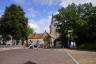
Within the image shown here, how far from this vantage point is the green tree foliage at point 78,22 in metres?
60.5

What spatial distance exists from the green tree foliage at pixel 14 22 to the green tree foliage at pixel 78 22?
36.5ft

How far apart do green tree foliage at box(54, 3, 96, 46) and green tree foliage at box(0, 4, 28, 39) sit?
11.1 metres

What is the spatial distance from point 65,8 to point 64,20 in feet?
13.8

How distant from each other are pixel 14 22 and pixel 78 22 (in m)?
20.1

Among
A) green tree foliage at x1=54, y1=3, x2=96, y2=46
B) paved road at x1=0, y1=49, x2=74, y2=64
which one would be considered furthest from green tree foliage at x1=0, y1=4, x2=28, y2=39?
paved road at x1=0, y1=49, x2=74, y2=64

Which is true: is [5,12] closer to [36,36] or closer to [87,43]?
[87,43]

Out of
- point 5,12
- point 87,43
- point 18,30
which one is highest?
point 5,12

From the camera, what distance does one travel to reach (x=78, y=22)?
218 ft

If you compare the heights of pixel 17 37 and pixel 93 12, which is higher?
Answer: pixel 93 12

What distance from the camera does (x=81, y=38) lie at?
64.5 m

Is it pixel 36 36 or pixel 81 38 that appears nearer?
pixel 81 38

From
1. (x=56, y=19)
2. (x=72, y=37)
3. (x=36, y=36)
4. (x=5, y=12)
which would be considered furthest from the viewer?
(x=36, y=36)

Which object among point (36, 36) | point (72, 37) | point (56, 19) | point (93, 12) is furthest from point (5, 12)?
point (36, 36)

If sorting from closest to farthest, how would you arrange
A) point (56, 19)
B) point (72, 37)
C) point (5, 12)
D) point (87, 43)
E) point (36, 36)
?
point (87, 43)
point (72, 37)
point (56, 19)
point (5, 12)
point (36, 36)
